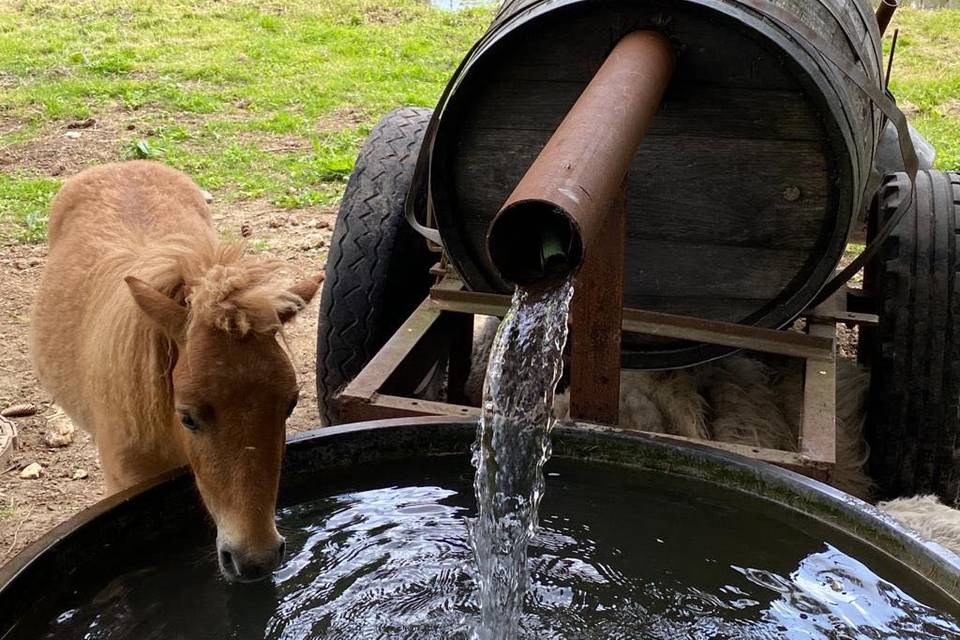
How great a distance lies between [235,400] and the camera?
7.50 feet

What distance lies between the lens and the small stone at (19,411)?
4.64 meters

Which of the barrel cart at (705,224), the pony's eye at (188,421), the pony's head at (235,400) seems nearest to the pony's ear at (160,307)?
the pony's head at (235,400)

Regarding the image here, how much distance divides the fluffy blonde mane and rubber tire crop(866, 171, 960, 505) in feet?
6.60

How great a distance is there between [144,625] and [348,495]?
662 millimetres

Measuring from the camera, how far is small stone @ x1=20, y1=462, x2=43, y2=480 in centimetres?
418

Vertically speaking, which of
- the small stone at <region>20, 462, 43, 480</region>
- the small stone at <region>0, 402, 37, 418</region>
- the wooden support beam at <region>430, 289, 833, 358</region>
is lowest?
the small stone at <region>20, 462, 43, 480</region>

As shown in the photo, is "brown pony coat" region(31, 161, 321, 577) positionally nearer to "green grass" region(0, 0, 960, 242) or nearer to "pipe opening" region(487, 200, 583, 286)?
"pipe opening" region(487, 200, 583, 286)

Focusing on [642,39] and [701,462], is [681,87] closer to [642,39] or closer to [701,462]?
[642,39]

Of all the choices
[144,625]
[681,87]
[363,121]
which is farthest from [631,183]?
[363,121]

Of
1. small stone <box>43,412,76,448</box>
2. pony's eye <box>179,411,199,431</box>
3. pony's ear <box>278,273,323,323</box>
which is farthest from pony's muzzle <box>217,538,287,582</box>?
small stone <box>43,412,76,448</box>

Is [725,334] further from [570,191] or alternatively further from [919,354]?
[570,191]

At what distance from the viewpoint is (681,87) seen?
2.99 metres

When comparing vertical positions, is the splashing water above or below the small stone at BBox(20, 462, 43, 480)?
above

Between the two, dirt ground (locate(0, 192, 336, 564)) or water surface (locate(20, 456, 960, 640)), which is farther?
dirt ground (locate(0, 192, 336, 564))
